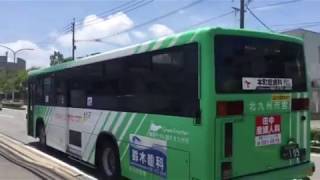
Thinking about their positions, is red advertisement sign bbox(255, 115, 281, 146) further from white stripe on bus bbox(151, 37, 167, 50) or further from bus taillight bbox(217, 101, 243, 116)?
white stripe on bus bbox(151, 37, 167, 50)

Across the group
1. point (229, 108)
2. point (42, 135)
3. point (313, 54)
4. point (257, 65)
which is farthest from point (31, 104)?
point (313, 54)

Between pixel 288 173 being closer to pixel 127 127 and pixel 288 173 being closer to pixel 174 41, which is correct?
pixel 174 41

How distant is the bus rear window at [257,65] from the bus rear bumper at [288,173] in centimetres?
122

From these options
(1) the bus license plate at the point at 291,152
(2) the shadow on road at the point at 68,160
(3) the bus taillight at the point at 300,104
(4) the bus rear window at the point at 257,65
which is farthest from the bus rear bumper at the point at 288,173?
(2) the shadow on road at the point at 68,160

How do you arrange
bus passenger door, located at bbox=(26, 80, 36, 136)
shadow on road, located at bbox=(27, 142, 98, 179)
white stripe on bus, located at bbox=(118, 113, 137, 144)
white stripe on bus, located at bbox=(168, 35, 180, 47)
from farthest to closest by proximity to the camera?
bus passenger door, located at bbox=(26, 80, 36, 136) → shadow on road, located at bbox=(27, 142, 98, 179) → white stripe on bus, located at bbox=(118, 113, 137, 144) → white stripe on bus, located at bbox=(168, 35, 180, 47)

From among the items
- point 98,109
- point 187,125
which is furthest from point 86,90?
point 187,125

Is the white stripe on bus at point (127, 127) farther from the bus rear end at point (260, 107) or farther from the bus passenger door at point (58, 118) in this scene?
the bus passenger door at point (58, 118)

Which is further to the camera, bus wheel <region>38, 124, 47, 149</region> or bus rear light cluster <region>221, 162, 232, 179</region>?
bus wheel <region>38, 124, 47, 149</region>

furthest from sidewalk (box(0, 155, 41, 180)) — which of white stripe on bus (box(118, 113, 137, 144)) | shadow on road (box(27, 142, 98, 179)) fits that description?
white stripe on bus (box(118, 113, 137, 144))

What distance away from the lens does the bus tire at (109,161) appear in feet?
33.6

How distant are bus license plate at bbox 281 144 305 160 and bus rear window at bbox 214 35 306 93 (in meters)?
0.89

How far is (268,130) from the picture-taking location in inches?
320

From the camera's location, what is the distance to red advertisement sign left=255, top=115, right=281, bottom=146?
26.1 feet

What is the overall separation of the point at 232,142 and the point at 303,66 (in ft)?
7.30
